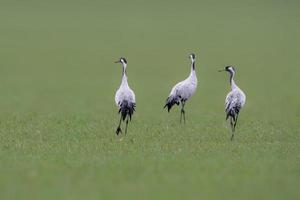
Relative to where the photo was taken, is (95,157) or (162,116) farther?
(162,116)

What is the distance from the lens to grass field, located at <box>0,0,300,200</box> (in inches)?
413

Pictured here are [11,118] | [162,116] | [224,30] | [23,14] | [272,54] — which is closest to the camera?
[11,118]

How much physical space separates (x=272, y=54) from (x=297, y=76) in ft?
29.0

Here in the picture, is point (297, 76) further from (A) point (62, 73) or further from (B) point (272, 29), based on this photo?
(B) point (272, 29)

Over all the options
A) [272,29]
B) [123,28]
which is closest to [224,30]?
[272,29]

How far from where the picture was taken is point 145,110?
2033 centimetres

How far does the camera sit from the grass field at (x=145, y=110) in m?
10.5

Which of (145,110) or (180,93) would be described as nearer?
(180,93)

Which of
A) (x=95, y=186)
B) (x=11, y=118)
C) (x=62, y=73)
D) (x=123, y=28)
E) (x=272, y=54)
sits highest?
(x=123, y=28)

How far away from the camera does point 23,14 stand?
55438 millimetres

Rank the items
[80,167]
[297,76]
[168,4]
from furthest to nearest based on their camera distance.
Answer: [168,4] → [297,76] → [80,167]

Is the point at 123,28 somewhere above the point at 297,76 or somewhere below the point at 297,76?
above

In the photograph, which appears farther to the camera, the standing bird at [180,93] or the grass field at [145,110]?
the standing bird at [180,93]

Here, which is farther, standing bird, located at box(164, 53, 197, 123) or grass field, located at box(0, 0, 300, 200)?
standing bird, located at box(164, 53, 197, 123)
